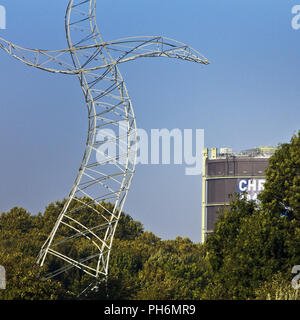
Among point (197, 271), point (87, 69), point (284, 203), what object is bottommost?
point (197, 271)

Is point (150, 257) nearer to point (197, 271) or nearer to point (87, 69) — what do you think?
point (197, 271)

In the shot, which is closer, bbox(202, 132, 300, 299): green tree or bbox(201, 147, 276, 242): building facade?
bbox(202, 132, 300, 299): green tree

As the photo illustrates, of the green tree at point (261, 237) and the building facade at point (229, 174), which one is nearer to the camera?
the green tree at point (261, 237)

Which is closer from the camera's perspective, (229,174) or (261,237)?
(261,237)

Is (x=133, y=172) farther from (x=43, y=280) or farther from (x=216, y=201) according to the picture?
(x=216, y=201)

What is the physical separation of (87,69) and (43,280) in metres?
10.9

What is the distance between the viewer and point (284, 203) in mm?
54656

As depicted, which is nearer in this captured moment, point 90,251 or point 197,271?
point 197,271
